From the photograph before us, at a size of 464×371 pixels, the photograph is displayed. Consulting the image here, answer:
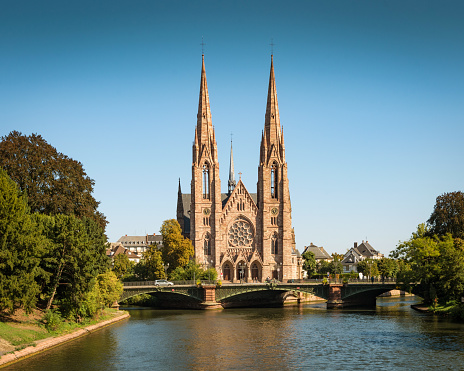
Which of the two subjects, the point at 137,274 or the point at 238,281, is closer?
the point at 137,274

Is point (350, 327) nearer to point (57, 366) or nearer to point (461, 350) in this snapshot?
point (461, 350)

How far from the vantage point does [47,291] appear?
6228 centimetres

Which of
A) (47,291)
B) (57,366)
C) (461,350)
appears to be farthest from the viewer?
(47,291)

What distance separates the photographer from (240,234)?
417 feet

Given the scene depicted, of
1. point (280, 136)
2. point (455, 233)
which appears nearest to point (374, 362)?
point (455, 233)

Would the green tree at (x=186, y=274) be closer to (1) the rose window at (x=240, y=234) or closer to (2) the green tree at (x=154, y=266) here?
(2) the green tree at (x=154, y=266)

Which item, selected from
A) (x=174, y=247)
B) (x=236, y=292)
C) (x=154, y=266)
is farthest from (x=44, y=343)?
(x=174, y=247)

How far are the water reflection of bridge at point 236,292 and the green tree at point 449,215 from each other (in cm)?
1301

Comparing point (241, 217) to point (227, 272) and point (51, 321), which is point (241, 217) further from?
point (51, 321)

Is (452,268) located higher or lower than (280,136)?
lower

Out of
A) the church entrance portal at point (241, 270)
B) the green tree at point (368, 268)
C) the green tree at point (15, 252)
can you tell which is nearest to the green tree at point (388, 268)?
the green tree at point (368, 268)

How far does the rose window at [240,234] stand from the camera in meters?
127

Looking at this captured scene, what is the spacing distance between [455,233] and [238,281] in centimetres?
4474

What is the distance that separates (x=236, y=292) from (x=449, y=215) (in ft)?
114
